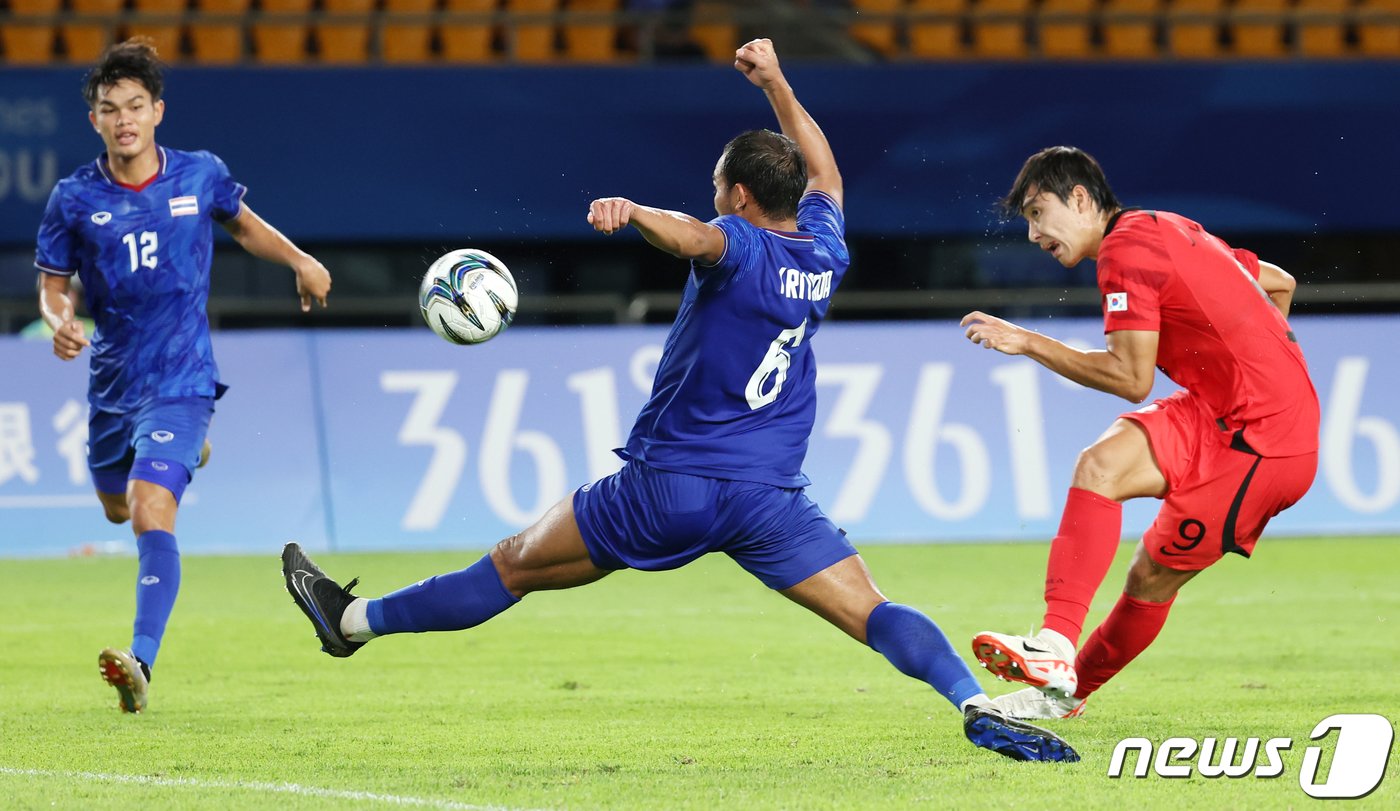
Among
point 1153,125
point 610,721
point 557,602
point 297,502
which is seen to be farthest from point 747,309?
point 1153,125

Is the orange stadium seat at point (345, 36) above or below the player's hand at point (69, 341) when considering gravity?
above

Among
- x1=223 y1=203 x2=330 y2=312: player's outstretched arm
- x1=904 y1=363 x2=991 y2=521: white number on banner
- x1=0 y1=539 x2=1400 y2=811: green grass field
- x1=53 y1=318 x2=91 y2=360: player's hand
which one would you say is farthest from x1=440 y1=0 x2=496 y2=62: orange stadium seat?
x1=53 y1=318 x2=91 y2=360: player's hand

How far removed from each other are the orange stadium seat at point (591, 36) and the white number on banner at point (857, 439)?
575 centimetres

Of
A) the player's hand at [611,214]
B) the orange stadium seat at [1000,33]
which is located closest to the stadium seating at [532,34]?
the orange stadium seat at [1000,33]

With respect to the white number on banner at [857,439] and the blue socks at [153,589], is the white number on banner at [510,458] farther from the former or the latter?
the blue socks at [153,589]

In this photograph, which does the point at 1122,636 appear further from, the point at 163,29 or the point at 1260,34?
the point at 1260,34

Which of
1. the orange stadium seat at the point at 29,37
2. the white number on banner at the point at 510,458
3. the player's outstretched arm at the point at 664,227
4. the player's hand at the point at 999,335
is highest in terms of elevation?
the orange stadium seat at the point at 29,37

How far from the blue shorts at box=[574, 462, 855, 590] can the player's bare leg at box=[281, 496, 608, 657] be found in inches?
3.2

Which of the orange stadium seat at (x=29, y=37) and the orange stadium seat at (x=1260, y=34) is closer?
the orange stadium seat at (x=29, y=37)

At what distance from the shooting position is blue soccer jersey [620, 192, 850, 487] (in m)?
5.11

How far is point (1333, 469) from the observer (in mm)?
12281

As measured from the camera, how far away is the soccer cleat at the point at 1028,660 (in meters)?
4.97

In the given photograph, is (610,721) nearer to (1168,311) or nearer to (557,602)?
(1168,311)

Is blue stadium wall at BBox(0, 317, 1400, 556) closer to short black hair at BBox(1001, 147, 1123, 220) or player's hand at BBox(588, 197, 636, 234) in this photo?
short black hair at BBox(1001, 147, 1123, 220)
